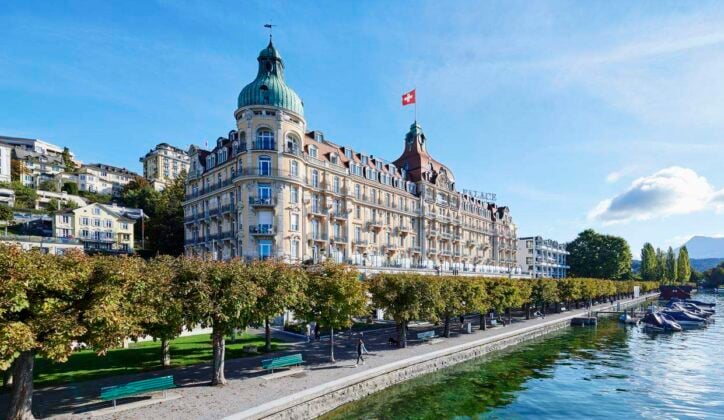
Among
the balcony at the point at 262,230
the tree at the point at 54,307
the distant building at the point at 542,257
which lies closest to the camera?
the tree at the point at 54,307

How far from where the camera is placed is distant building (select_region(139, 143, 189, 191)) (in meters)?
161

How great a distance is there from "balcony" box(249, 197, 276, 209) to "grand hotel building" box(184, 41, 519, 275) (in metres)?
0.13

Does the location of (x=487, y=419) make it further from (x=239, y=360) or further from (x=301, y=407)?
(x=239, y=360)

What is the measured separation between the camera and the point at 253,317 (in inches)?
1040

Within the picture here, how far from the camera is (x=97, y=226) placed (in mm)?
89812

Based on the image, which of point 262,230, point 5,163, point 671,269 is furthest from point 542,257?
point 5,163

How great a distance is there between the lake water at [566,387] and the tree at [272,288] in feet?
26.7

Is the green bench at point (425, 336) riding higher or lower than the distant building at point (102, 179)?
lower

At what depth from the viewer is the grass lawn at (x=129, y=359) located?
25.5 metres

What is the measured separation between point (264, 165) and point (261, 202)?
201 inches

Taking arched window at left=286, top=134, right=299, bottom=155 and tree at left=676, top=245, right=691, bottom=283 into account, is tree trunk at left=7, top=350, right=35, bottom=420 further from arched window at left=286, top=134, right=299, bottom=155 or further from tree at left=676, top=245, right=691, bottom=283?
tree at left=676, top=245, right=691, bottom=283

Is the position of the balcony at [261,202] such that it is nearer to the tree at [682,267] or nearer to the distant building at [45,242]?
the distant building at [45,242]

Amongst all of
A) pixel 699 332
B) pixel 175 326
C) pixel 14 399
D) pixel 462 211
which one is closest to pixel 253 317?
pixel 175 326

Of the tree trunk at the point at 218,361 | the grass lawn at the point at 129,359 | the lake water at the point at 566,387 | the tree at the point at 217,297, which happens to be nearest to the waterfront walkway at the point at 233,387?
the tree trunk at the point at 218,361
